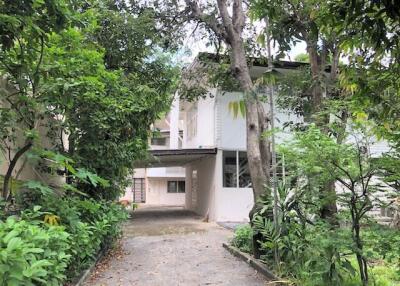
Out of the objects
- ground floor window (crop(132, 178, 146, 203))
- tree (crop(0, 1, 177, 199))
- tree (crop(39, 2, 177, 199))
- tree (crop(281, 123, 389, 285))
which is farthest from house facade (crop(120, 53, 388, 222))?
ground floor window (crop(132, 178, 146, 203))

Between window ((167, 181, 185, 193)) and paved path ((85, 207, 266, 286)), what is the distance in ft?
74.7

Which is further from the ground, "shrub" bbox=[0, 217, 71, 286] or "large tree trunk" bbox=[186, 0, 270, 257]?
"large tree trunk" bbox=[186, 0, 270, 257]

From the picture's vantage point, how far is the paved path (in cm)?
686

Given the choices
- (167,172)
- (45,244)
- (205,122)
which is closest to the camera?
(45,244)

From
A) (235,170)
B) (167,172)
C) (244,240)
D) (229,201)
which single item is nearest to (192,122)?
(235,170)

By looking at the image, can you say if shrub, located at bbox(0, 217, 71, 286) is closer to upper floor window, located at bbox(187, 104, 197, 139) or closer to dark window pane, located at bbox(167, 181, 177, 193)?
upper floor window, located at bbox(187, 104, 197, 139)

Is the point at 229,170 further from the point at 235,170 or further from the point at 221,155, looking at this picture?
the point at 221,155

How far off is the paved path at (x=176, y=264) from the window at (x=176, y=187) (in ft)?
74.7

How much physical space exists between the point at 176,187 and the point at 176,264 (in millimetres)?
27696

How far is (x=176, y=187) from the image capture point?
3594cm

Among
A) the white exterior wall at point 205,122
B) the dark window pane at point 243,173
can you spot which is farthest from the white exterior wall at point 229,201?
the white exterior wall at point 205,122

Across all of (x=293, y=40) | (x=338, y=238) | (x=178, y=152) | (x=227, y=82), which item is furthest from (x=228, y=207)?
(x=293, y=40)

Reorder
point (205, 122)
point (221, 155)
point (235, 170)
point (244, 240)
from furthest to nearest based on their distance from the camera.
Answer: point (205, 122), point (235, 170), point (221, 155), point (244, 240)

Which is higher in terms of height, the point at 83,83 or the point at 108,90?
the point at 108,90
